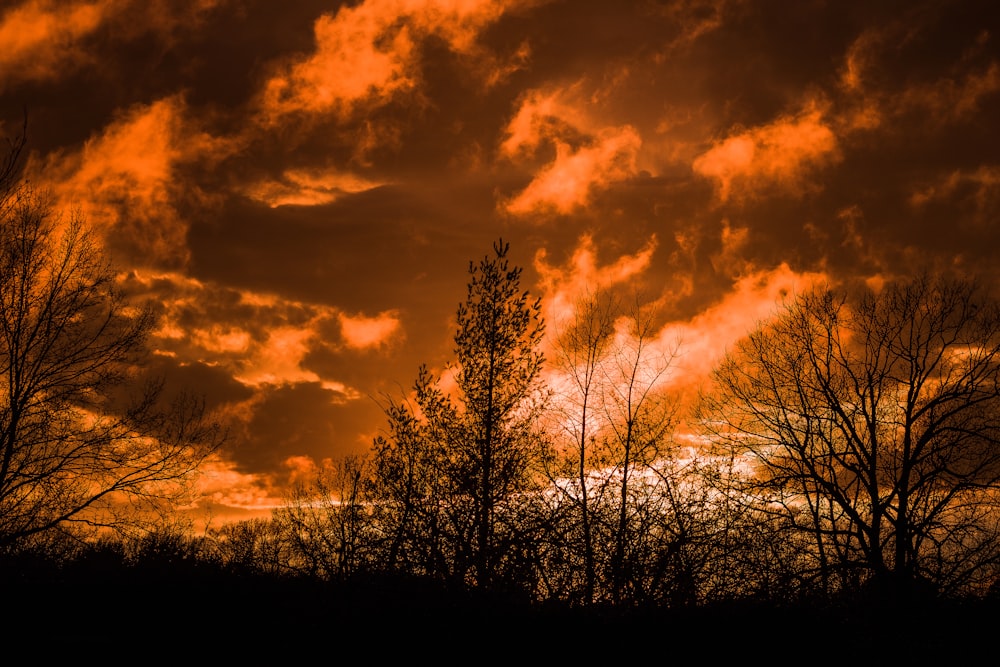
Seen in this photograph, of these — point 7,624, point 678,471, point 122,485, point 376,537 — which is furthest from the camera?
point 122,485

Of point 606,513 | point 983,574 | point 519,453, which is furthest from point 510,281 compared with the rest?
point 983,574

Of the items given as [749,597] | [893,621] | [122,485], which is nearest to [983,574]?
[893,621]

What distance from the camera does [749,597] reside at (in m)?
7.97

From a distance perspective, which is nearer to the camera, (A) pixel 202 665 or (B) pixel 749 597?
(B) pixel 749 597

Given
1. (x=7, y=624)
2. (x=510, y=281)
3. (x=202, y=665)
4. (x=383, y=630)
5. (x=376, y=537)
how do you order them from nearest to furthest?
(x=383, y=630) < (x=376, y=537) < (x=202, y=665) < (x=7, y=624) < (x=510, y=281)

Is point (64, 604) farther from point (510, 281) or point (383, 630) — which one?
point (510, 281)

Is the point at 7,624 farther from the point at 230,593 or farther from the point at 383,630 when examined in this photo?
the point at 383,630

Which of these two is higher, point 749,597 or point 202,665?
point 749,597

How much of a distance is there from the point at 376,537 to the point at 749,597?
487cm

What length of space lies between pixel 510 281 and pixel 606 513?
8969 millimetres

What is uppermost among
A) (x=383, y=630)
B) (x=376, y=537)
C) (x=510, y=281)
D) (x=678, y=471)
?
(x=510, y=281)

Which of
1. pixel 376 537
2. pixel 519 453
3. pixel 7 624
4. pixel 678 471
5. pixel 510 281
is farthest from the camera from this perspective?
pixel 510 281

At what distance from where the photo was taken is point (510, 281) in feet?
54.7

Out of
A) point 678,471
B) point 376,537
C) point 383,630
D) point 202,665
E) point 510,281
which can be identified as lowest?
point 202,665
